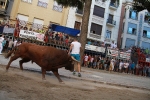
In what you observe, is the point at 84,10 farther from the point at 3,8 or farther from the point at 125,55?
the point at 3,8

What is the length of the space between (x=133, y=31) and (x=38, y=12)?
20580 mm

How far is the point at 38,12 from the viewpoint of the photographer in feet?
97.1

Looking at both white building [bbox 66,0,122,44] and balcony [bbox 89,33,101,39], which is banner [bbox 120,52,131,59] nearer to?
white building [bbox 66,0,122,44]

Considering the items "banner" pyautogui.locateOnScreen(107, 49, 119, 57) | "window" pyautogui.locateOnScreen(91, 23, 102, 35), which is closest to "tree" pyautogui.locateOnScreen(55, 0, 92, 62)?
"banner" pyautogui.locateOnScreen(107, 49, 119, 57)

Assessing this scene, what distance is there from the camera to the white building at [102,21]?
3444cm

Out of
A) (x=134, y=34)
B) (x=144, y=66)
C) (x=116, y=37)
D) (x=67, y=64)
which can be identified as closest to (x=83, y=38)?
(x=67, y=64)

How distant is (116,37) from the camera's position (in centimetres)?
3731

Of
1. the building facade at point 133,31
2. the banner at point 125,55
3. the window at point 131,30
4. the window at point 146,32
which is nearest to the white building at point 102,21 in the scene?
the building facade at point 133,31

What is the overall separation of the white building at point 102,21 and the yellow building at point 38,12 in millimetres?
3527

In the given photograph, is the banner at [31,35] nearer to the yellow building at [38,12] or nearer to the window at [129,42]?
the yellow building at [38,12]

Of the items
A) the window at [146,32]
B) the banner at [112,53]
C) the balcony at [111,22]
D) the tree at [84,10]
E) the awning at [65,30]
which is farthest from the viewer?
the window at [146,32]

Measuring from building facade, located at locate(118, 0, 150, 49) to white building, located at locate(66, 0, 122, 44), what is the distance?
194 cm

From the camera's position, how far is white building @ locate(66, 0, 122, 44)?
34.4 metres

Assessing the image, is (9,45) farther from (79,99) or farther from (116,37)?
(116,37)
